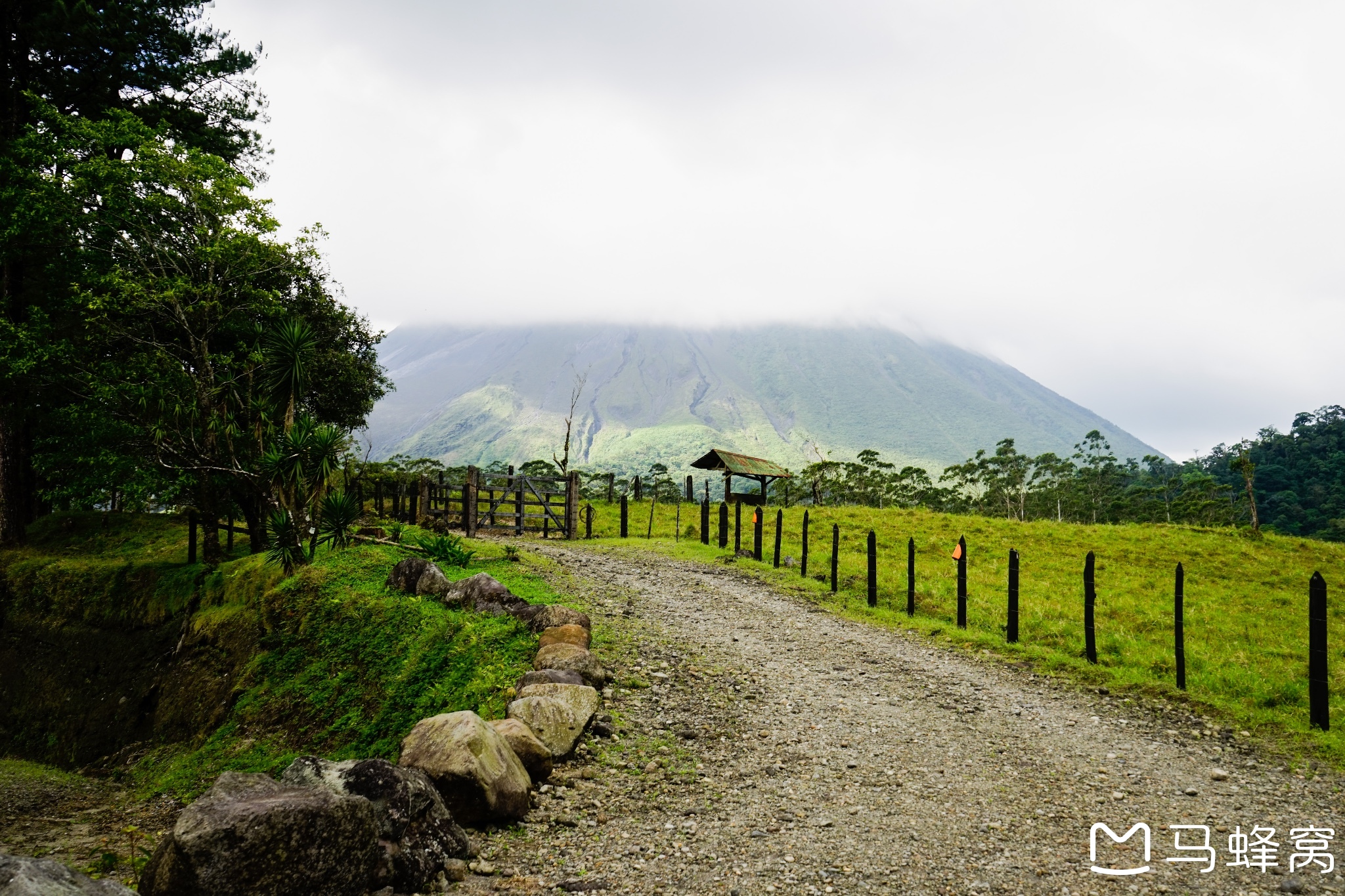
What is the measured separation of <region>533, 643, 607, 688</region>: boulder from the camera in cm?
767

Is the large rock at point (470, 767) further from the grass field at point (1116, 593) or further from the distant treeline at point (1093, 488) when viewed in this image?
the distant treeline at point (1093, 488)

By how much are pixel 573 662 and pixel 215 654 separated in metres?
7.54

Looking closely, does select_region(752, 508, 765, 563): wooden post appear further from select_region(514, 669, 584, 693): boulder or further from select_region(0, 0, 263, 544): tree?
select_region(0, 0, 263, 544): tree

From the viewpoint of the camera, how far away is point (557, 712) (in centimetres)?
647

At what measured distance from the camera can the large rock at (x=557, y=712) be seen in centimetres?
627

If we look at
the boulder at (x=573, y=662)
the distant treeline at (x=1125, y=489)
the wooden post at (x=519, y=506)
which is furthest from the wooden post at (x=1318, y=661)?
the distant treeline at (x=1125, y=489)

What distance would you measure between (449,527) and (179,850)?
20.1 metres

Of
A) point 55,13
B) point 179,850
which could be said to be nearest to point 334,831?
point 179,850

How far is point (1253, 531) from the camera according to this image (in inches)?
979

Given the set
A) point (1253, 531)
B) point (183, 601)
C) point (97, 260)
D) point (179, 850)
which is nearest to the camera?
point (179, 850)

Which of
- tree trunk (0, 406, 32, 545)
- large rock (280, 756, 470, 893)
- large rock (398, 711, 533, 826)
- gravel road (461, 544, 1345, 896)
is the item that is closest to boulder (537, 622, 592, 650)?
gravel road (461, 544, 1345, 896)

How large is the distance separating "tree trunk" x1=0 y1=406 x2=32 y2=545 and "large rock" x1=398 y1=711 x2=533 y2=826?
17.3 m

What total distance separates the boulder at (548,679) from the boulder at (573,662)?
23 centimetres

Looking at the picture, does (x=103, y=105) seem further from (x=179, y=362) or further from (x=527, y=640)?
(x=527, y=640)
